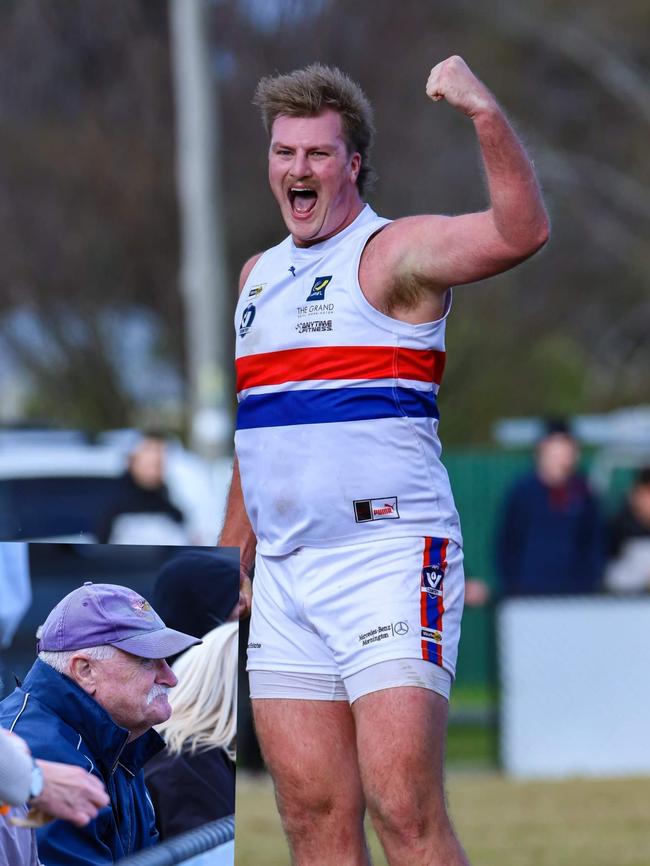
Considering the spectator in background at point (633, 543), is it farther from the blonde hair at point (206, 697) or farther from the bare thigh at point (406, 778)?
the bare thigh at point (406, 778)

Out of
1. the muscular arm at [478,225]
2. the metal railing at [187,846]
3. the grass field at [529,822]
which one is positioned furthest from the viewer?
the grass field at [529,822]

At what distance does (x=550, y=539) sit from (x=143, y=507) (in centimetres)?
243

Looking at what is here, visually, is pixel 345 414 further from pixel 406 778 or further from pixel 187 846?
pixel 187 846

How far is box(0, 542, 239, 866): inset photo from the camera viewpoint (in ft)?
12.5

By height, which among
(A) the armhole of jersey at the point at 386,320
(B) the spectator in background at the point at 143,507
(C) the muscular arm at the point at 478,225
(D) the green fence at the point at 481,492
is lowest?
(D) the green fence at the point at 481,492

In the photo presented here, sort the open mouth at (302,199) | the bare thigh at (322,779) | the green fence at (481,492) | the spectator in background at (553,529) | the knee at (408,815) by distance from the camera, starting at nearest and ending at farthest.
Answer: the knee at (408,815) < the bare thigh at (322,779) < the open mouth at (302,199) < the spectator in background at (553,529) < the green fence at (481,492)

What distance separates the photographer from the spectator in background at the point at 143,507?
414 inches

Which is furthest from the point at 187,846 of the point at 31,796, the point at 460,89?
the point at 460,89

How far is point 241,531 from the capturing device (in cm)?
481

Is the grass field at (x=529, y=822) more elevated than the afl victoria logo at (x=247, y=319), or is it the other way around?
the afl victoria logo at (x=247, y=319)

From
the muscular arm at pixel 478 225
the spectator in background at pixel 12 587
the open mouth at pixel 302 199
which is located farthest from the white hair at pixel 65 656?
the open mouth at pixel 302 199

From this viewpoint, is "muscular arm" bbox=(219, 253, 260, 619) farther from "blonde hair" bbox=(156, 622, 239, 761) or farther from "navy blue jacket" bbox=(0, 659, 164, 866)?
"navy blue jacket" bbox=(0, 659, 164, 866)

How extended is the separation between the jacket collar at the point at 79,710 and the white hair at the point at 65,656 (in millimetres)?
11

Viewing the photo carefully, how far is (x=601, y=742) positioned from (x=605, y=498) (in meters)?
6.15
